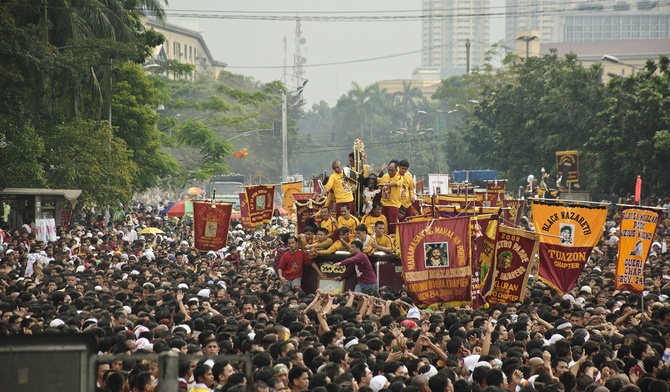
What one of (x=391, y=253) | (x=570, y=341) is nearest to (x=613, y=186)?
(x=391, y=253)

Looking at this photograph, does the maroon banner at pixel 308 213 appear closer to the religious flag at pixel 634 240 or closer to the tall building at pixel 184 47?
the religious flag at pixel 634 240

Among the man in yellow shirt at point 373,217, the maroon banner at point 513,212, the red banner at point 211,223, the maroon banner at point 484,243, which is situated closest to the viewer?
the maroon banner at point 484,243

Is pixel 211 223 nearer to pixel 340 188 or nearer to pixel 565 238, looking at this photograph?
pixel 340 188

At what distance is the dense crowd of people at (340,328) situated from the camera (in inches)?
390

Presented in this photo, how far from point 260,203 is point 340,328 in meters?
16.0

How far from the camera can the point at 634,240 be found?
54.9ft

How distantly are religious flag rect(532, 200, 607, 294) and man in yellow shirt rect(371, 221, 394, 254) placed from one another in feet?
10.3

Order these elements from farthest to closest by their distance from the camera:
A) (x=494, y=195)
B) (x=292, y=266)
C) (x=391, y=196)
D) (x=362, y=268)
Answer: (x=494, y=195) → (x=391, y=196) → (x=292, y=266) → (x=362, y=268)

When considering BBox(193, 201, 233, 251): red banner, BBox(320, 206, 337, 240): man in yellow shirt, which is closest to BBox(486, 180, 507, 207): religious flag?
BBox(193, 201, 233, 251): red banner

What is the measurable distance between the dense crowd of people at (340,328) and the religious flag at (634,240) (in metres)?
0.36

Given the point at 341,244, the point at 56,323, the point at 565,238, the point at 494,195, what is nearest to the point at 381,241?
the point at 341,244

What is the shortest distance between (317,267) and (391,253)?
131 centimetres

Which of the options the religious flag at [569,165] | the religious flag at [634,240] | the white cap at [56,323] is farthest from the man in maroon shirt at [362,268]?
the religious flag at [569,165]

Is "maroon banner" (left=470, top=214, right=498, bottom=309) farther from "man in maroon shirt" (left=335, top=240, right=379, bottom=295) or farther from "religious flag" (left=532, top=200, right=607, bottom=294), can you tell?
"man in maroon shirt" (left=335, top=240, right=379, bottom=295)
